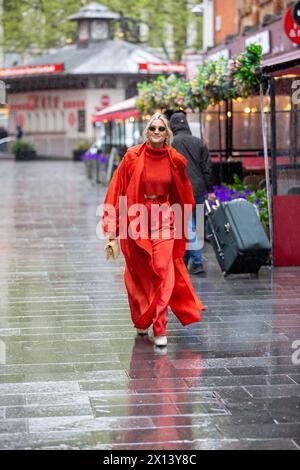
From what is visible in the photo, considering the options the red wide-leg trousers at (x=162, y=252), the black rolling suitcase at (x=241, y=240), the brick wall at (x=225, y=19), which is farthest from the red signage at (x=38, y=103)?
the red wide-leg trousers at (x=162, y=252)

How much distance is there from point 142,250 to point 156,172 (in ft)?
2.01

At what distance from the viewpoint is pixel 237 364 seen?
777 centimetres

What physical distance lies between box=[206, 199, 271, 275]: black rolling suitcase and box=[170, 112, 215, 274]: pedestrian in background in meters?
0.30

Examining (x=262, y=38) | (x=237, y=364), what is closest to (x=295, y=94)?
(x=237, y=364)

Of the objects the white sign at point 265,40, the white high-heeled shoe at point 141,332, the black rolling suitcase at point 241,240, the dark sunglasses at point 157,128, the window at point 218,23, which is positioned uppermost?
the window at point 218,23

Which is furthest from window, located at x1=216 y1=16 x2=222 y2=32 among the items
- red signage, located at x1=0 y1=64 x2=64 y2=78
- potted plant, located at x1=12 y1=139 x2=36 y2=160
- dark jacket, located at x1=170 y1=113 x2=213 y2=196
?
red signage, located at x1=0 y1=64 x2=64 y2=78

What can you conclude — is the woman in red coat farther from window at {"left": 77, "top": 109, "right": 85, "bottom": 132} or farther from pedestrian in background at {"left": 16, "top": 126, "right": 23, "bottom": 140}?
pedestrian in background at {"left": 16, "top": 126, "right": 23, "bottom": 140}

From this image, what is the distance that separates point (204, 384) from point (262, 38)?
1950cm

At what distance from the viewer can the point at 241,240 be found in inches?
470

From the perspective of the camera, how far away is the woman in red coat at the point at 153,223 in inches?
335

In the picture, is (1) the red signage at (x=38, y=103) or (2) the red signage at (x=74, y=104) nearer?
(2) the red signage at (x=74, y=104)

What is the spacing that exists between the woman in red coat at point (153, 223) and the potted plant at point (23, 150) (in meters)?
48.9
